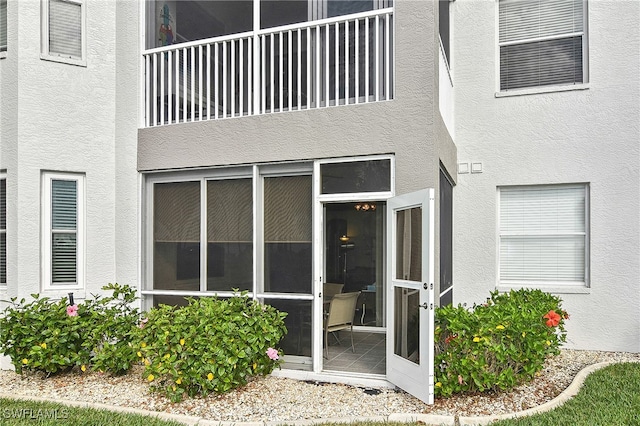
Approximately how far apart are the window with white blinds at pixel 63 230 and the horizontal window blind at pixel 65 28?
1.82m

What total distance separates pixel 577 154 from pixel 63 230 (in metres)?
7.73

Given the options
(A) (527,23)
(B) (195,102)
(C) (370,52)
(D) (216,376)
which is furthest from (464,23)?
(D) (216,376)

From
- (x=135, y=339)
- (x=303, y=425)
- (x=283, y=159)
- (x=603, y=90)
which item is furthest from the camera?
(x=603, y=90)

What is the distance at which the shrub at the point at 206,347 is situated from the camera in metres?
5.61

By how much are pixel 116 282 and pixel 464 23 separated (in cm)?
694

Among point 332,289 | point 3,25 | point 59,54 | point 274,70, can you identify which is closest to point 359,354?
point 332,289

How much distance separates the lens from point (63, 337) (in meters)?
6.44

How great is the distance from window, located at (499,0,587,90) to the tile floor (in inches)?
187

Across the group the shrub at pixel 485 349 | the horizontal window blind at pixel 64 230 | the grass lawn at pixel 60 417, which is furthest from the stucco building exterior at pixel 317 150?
the grass lawn at pixel 60 417

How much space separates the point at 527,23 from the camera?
8.59m

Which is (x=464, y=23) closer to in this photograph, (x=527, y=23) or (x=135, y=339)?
(x=527, y=23)

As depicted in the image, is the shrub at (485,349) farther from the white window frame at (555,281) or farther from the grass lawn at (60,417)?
the grass lawn at (60,417)

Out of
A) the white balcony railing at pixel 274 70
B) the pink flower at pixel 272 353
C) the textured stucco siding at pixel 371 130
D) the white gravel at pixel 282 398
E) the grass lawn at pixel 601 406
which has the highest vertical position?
the white balcony railing at pixel 274 70

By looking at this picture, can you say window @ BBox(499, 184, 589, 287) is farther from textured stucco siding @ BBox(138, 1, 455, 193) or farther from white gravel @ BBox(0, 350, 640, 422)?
textured stucco siding @ BBox(138, 1, 455, 193)
